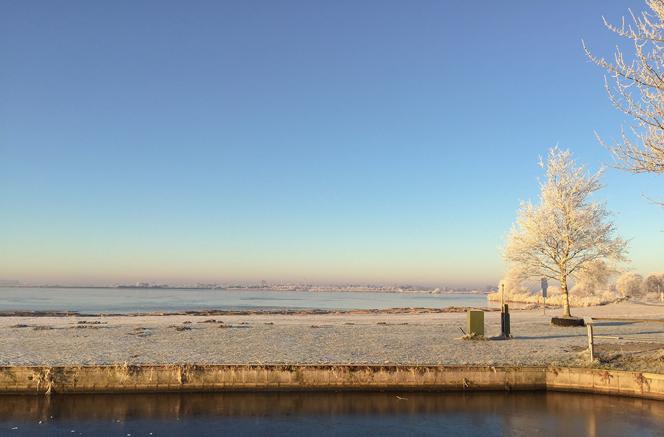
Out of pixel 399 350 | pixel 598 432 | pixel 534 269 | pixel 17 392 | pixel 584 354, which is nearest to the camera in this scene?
pixel 598 432

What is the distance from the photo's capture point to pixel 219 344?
18688 millimetres

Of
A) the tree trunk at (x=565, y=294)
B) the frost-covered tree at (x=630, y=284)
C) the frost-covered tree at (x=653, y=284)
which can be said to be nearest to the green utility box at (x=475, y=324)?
the tree trunk at (x=565, y=294)

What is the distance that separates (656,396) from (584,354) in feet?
8.79

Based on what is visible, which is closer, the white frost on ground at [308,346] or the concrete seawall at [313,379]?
the concrete seawall at [313,379]

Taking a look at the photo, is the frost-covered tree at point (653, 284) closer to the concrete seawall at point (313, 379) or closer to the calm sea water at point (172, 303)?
the calm sea water at point (172, 303)

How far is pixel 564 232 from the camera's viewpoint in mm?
28719

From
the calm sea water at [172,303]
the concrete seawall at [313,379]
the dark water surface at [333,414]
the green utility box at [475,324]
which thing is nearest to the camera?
the dark water surface at [333,414]

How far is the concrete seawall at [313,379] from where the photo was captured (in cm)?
1293

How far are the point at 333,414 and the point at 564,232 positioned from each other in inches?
866

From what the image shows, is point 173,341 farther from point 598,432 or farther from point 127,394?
point 598,432

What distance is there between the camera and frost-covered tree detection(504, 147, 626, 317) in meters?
28.7

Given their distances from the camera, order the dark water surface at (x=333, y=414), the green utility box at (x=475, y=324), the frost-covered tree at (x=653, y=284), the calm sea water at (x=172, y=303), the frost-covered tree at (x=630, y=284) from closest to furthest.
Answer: the dark water surface at (x=333, y=414)
the green utility box at (x=475, y=324)
the calm sea water at (x=172, y=303)
the frost-covered tree at (x=630, y=284)
the frost-covered tree at (x=653, y=284)

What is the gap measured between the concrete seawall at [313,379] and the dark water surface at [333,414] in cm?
29

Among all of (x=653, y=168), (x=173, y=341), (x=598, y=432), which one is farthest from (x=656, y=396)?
(x=173, y=341)
